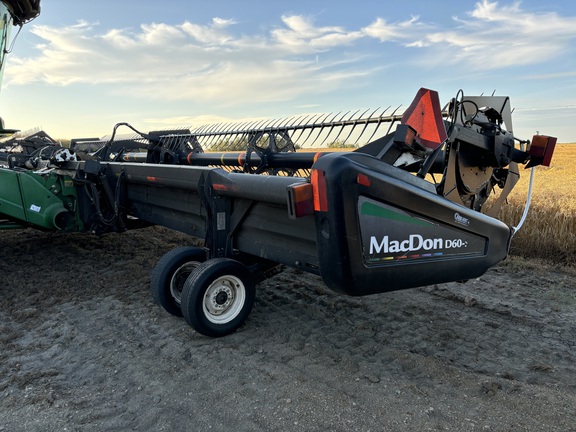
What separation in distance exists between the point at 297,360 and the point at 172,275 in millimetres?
1124

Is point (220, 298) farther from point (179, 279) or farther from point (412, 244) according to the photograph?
point (412, 244)

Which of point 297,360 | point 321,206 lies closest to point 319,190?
point 321,206

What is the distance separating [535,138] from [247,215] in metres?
2.31

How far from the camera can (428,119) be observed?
3.06m

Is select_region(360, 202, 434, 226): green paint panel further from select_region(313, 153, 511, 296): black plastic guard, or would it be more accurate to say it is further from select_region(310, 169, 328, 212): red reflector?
select_region(310, 169, 328, 212): red reflector

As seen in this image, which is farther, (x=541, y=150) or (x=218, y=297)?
(x=541, y=150)

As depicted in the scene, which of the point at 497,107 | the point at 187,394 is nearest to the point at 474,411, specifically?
the point at 187,394

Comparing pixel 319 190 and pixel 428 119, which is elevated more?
pixel 428 119

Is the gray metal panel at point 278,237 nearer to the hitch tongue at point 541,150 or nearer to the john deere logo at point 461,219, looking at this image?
the john deere logo at point 461,219

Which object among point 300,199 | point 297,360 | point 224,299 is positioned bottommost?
point 297,360

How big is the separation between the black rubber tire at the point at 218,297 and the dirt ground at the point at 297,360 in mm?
124

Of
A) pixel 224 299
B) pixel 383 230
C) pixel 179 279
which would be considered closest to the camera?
pixel 383 230

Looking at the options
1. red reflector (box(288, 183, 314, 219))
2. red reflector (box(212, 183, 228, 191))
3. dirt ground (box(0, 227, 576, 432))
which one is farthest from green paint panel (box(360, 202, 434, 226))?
red reflector (box(212, 183, 228, 191))

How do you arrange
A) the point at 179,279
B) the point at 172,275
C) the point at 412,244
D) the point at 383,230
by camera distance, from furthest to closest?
the point at 179,279 → the point at 172,275 → the point at 412,244 → the point at 383,230
